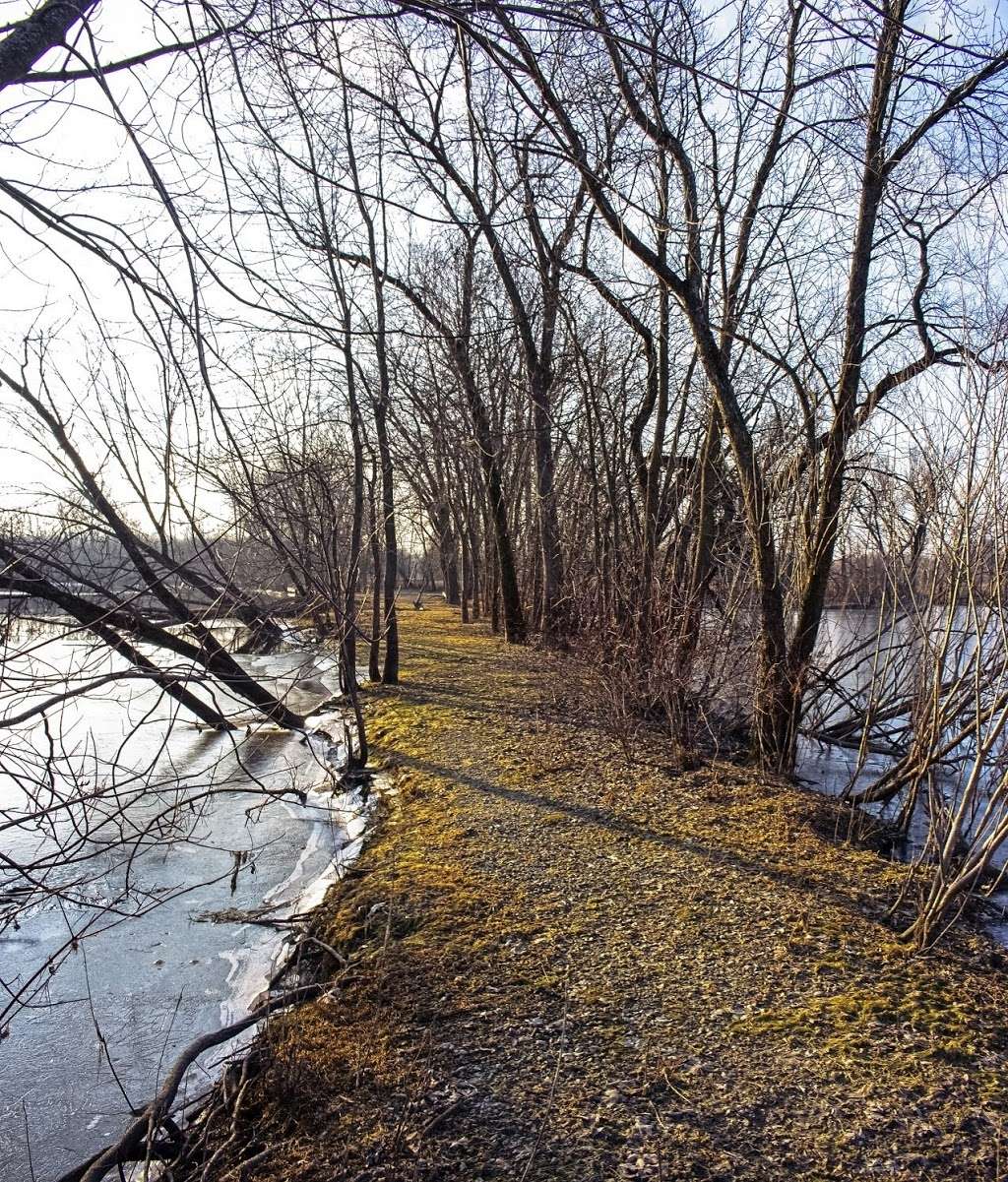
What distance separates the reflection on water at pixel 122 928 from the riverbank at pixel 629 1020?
26.0 inches

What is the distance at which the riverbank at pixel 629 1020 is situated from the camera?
270 cm

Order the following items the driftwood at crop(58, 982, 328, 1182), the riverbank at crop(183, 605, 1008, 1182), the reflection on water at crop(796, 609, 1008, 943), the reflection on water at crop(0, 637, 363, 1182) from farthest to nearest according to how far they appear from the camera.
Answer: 1. the reflection on water at crop(796, 609, 1008, 943)
2. the reflection on water at crop(0, 637, 363, 1182)
3. the driftwood at crop(58, 982, 328, 1182)
4. the riverbank at crop(183, 605, 1008, 1182)

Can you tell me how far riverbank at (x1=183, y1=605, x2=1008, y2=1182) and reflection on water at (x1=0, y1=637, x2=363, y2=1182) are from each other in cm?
66

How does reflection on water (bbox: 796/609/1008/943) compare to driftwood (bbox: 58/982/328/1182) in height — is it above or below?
above

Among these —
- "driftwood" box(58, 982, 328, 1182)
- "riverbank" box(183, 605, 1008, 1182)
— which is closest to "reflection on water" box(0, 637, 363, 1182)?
"driftwood" box(58, 982, 328, 1182)

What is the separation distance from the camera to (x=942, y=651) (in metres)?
4.24

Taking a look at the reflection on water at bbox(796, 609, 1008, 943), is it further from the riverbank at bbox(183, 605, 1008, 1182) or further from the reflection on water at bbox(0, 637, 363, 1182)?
the reflection on water at bbox(0, 637, 363, 1182)

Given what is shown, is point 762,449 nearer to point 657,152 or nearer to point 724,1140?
point 657,152

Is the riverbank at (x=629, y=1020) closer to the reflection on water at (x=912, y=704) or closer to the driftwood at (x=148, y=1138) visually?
the driftwood at (x=148, y=1138)

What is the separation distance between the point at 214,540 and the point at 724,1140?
2727 mm

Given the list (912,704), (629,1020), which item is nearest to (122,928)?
(629,1020)

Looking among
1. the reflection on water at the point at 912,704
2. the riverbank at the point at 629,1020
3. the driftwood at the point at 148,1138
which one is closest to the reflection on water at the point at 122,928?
the driftwood at the point at 148,1138

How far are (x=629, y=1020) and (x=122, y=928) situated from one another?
3.51 m

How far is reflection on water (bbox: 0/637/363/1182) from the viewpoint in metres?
3.02
